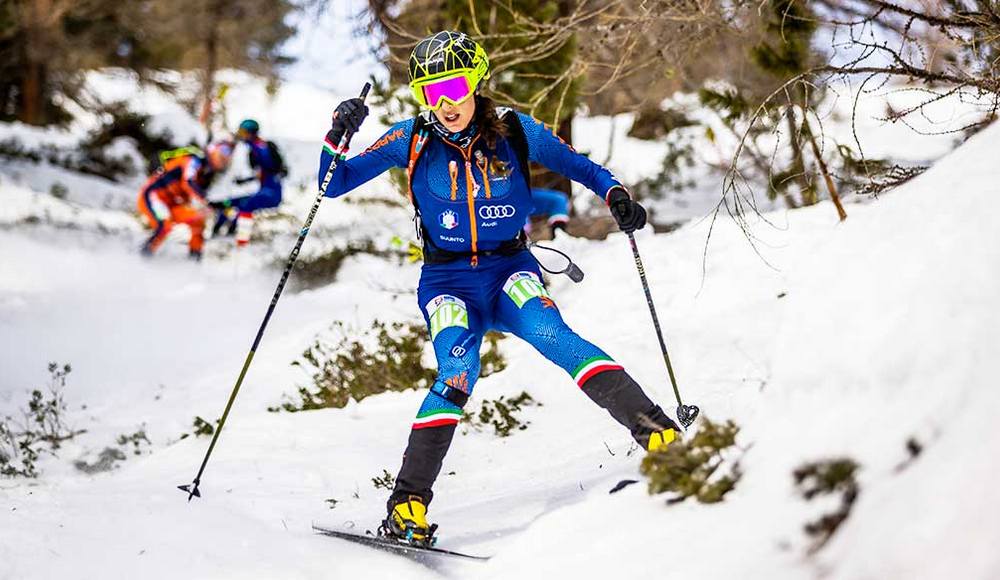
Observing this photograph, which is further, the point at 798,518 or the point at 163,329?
the point at 163,329

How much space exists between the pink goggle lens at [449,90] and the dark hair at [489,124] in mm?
130

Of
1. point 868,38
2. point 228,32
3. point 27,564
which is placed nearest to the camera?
point 27,564

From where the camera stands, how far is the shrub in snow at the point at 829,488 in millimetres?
2023

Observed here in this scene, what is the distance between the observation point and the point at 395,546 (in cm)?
374

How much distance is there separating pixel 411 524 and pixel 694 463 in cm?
154

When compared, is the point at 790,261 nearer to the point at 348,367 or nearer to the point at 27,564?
the point at 348,367

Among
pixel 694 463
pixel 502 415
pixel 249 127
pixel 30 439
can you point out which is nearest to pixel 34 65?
pixel 249 127

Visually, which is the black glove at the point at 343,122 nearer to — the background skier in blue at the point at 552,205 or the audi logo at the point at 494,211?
the audi logo at the point at 494,211

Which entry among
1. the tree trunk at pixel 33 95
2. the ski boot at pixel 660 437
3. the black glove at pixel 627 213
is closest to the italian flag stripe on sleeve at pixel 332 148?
the black glove at pixel 627 213

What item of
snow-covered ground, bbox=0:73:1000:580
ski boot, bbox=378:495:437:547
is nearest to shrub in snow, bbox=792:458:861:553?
snow-covered ground, bbox=0:73:1000:580

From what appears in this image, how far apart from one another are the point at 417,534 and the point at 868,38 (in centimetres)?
298

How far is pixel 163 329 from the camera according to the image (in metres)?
11.3

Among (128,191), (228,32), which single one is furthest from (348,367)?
(228,32)

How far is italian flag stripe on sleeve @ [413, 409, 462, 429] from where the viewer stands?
3907mm
